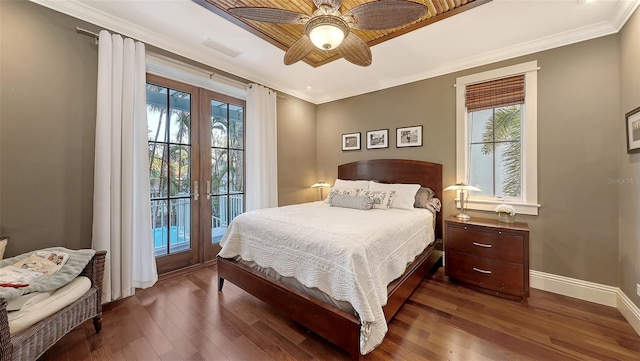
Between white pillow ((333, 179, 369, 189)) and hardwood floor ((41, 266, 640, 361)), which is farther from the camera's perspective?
white pillow ((333, 179, 369, 189))

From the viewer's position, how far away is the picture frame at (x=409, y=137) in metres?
3.42

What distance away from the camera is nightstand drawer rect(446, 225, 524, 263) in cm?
232

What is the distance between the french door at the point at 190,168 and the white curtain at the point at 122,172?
42cm

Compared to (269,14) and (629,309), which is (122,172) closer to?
(269,14)

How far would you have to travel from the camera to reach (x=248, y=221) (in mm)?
2295

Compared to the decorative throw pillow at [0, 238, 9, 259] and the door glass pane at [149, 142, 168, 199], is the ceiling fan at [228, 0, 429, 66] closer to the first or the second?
the door glass pane at [149, 142, 168, 199]

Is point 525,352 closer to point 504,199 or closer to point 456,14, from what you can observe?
point 504,199

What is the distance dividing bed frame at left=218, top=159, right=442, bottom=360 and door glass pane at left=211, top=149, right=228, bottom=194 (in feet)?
4.22

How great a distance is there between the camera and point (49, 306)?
1461 millimetres

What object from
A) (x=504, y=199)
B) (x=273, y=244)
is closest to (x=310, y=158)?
(x=273, y=244)

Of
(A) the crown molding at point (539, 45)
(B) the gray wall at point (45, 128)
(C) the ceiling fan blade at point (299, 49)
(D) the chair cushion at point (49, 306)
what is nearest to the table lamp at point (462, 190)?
(A) the crown molding at point (539, 45)

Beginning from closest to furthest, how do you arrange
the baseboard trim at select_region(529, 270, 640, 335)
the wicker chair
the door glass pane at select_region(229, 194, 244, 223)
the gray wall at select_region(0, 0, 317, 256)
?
the wicker chair, the gray wall at select_region(0, 0, 317, 256), the baseboard trim at select_region(529, 270, 640, 335), the door glass pane at select_region(229, 194, 244, 223)

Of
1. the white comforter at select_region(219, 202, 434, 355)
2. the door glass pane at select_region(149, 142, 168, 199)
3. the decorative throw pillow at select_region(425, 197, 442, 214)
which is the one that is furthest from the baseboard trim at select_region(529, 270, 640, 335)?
the door glass pane at select_region(149, 142, 168, 199)

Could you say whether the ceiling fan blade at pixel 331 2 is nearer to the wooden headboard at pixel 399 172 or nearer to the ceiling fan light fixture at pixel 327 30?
the ceiling fan light fixture at pixel 327 30
